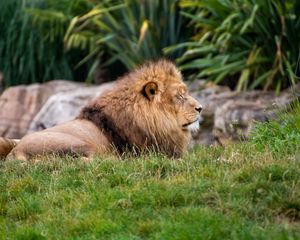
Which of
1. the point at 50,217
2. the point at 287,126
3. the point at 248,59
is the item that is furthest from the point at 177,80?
the point at 248,59

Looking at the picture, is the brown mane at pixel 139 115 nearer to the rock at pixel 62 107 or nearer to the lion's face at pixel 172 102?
the lion's face at pixel 172 102

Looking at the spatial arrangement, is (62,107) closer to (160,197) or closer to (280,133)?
(280,133)

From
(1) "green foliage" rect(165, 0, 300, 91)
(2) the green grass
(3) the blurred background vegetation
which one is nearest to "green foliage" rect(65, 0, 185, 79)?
(3) the blurred background vegetation

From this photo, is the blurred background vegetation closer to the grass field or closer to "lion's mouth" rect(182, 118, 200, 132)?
"lion's mouth" rect(182, 118, 200, 132)

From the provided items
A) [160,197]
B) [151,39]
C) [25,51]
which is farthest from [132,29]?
[160,197]

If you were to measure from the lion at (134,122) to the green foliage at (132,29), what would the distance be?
675 centimetres

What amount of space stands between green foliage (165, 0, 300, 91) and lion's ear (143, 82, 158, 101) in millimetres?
4744

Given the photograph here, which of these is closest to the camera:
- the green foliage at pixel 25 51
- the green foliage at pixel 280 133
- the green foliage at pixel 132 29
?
the green foliage at pixel 280 133

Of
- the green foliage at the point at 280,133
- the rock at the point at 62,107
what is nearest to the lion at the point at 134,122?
the green foliage at the point at 280,133

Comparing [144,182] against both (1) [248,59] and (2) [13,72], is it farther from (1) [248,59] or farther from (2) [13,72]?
(2) [13,72]

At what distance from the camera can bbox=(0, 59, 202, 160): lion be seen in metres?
9.86

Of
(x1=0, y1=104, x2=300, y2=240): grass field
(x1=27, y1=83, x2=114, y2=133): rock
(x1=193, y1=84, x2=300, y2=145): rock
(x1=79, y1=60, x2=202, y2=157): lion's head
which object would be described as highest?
(x1=0, y1=104, x2=300, y2=240): grass field

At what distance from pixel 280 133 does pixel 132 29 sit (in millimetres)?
8511

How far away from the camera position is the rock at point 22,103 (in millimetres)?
17312
